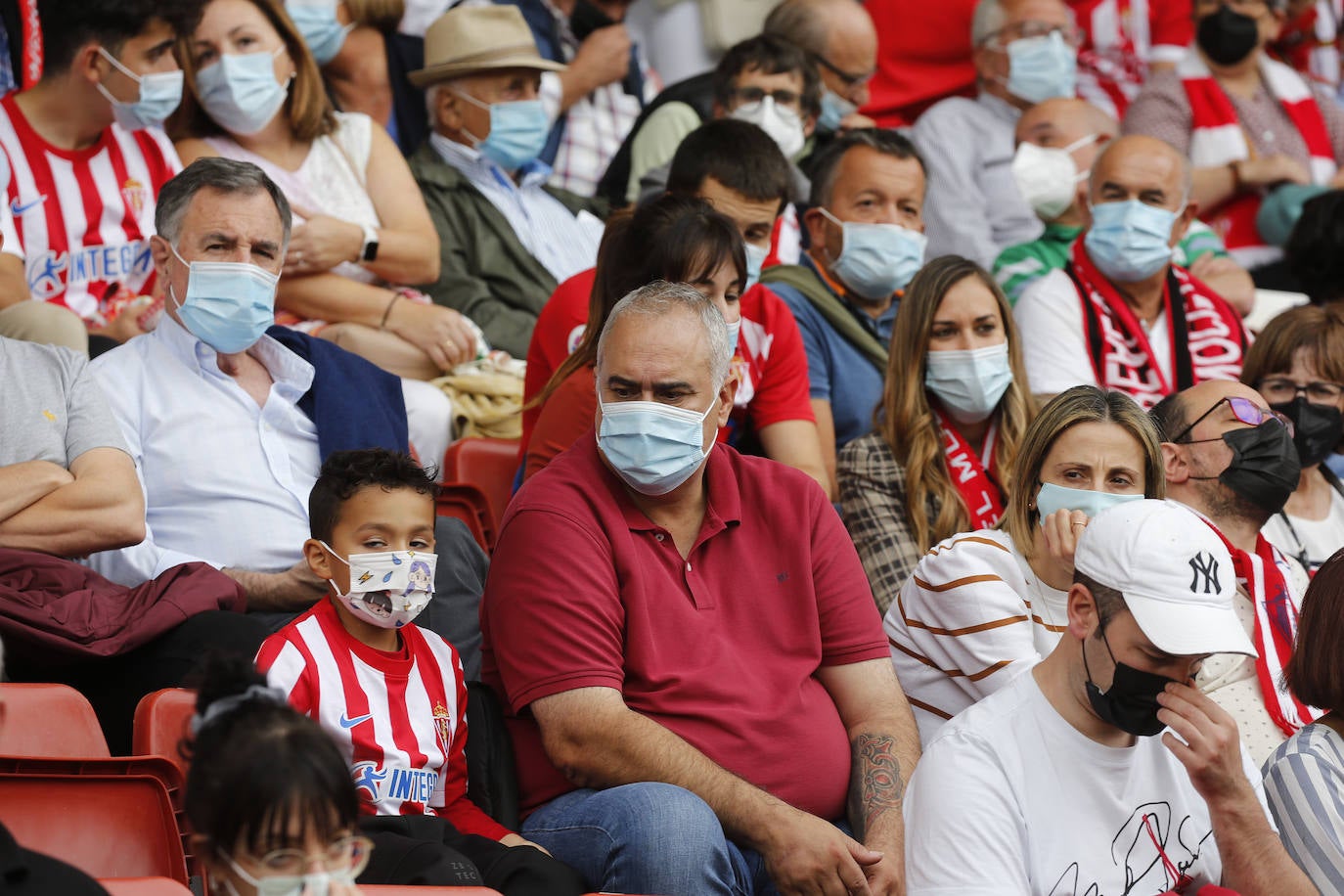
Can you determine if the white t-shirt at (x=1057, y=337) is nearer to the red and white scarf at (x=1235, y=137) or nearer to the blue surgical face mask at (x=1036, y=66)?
the blue surgical face mask at (x=1036, y=66)

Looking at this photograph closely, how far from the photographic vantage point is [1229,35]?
7.33m

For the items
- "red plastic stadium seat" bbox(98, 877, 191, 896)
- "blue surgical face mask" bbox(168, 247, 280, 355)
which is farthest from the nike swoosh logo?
"red plastic stadium seat" bbox(98, 877, 191, 896)

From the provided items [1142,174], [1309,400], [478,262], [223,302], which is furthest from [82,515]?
[1142,174]

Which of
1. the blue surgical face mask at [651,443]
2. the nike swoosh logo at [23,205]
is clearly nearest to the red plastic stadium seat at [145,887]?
the blue surgical face mask at [651,443]

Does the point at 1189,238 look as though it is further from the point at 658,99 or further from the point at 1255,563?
the point at 1255,563

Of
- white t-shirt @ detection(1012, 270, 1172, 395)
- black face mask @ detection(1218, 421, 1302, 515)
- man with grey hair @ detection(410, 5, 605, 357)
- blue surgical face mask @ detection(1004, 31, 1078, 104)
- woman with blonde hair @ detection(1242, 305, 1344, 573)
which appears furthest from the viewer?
blue surgical face mask @ detection(1004, 31, 1078, 104)

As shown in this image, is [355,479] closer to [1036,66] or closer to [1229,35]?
[1036,66]

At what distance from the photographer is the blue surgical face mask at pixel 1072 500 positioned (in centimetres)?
345

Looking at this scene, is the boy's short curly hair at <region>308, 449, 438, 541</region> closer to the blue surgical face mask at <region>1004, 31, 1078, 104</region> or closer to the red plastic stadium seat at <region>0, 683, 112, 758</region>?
the red plastic stadium seat at <region>0, 683, 112, 758</region>

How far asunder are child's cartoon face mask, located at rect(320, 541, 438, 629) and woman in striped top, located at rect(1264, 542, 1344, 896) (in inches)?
62.4

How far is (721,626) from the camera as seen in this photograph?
10.2ft

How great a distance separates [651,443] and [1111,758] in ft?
3.48

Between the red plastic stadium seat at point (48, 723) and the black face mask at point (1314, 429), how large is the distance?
3.14 metres

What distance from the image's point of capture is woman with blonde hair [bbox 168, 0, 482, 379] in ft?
15.8
